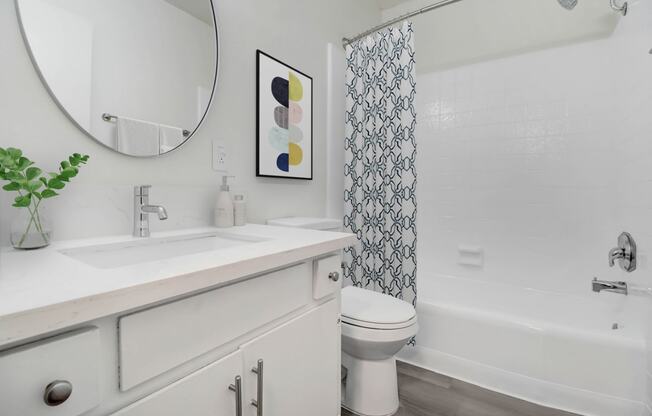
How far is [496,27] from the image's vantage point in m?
2.29

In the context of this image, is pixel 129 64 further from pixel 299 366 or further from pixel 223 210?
pixel 299 366

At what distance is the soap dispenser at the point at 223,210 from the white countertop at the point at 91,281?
0.46 metres

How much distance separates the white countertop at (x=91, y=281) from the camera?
396 millimetres

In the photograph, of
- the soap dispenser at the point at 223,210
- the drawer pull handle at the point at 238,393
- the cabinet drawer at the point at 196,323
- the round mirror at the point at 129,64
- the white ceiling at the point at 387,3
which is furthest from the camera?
the white ceiling at the point at 387,3

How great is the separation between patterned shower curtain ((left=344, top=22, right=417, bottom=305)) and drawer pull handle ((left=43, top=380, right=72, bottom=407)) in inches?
62.1

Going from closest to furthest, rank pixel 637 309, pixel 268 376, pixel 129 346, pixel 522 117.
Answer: pixel 129 346 → pixel 268 376 → pixel 637 309 → pixel 522 117

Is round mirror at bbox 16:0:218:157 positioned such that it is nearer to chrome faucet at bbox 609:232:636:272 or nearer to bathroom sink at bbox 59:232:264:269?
bathroom sink at bbox 59:232:264:269

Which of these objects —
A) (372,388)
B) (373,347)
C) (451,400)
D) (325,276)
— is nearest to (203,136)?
(325,276)

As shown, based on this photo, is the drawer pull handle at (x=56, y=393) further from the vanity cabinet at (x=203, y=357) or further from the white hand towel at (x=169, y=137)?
the white hand towel at (x=169, y=137)

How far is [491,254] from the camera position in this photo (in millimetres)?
2316

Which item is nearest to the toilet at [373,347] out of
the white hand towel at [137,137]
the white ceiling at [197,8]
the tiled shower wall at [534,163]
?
the white hand towel at [137,137]

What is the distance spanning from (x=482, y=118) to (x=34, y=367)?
2664mm

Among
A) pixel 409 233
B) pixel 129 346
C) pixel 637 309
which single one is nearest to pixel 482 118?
pixel 409 233

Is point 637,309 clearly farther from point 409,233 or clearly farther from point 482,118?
point 482,118
